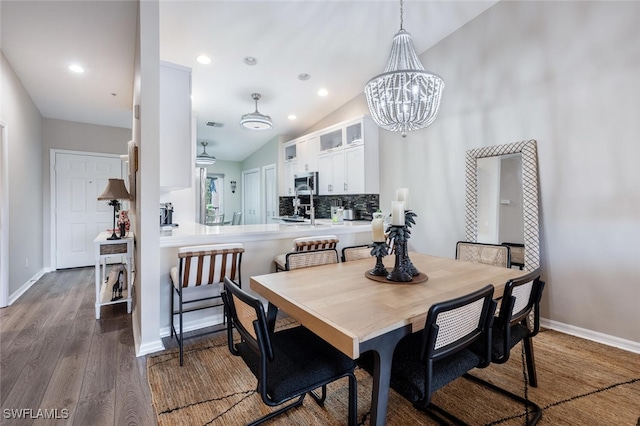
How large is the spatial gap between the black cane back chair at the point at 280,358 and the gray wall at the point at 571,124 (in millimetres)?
2614

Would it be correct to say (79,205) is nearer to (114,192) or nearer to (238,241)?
(114,192)

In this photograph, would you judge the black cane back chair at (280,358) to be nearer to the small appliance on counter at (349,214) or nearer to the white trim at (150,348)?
the white trim at (150,348)

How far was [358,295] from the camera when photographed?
59.6 inches

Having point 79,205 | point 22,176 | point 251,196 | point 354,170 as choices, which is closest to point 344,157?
point 354,170

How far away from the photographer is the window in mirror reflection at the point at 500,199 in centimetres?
311

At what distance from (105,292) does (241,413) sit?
8.93ft

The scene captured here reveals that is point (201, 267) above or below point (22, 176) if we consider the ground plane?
below

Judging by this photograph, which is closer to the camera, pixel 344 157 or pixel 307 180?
pixel 344 157

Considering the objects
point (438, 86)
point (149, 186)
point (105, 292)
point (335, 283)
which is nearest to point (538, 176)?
point (438, 86)

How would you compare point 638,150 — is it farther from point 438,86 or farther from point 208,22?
point 208,22

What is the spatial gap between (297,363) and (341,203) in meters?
4.34

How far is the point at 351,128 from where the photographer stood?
4887 millimetres

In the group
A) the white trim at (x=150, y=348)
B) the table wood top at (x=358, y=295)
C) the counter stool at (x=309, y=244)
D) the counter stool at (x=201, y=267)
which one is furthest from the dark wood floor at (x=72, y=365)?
the counter stool at (x=309, y=244)

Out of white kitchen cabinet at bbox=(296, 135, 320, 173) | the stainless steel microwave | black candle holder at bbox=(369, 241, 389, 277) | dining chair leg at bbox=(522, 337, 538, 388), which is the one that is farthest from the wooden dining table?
white kitchen cabinet at bbox=(296, 135, 320, 173)
